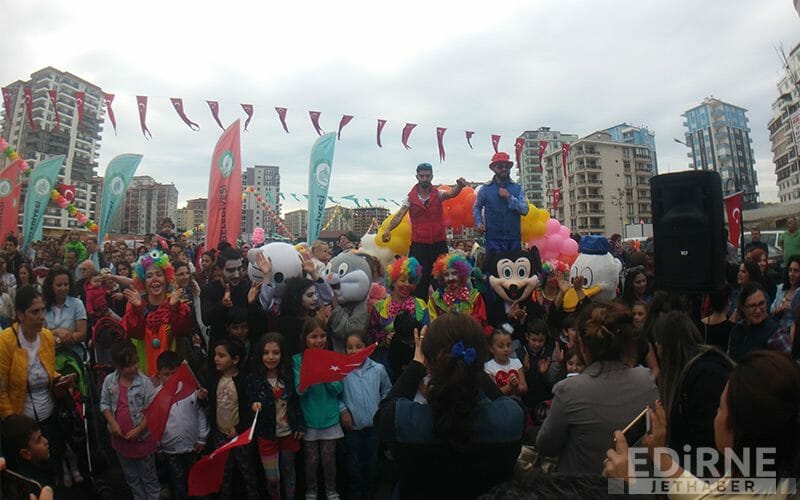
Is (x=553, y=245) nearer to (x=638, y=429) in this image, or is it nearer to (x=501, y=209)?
(x=501, y=209)

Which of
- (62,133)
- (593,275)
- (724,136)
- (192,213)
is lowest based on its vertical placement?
(593,275)

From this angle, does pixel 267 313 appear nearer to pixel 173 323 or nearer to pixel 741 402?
pixel 173 323

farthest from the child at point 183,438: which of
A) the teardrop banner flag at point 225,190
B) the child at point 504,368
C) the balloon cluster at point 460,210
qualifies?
the teardrop banner flag at point 225,190

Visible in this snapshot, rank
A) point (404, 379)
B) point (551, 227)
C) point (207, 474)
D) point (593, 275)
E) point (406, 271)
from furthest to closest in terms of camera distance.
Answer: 1. point (551, 227)
2. point (593, 275)
3. point (406, 271)
4. point (207, 474)
5. point (404, 379)

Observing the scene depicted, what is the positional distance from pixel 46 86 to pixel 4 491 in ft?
267

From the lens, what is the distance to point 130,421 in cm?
352

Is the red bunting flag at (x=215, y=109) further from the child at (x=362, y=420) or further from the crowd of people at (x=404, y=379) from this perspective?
the child at (x=362, y=420)

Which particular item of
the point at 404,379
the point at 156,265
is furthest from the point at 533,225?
the point at 404,379

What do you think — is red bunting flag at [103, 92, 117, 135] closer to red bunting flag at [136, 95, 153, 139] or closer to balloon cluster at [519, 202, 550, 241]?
red bunting flag at [136, 95, 153, 139]

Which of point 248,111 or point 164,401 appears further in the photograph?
A: point 248,111

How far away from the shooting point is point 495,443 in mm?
1856

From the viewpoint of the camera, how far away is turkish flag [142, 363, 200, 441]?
11.4 ft

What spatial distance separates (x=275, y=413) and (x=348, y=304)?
140 cm

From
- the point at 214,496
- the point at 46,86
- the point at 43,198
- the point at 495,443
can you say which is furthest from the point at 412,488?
the point at 46,86
